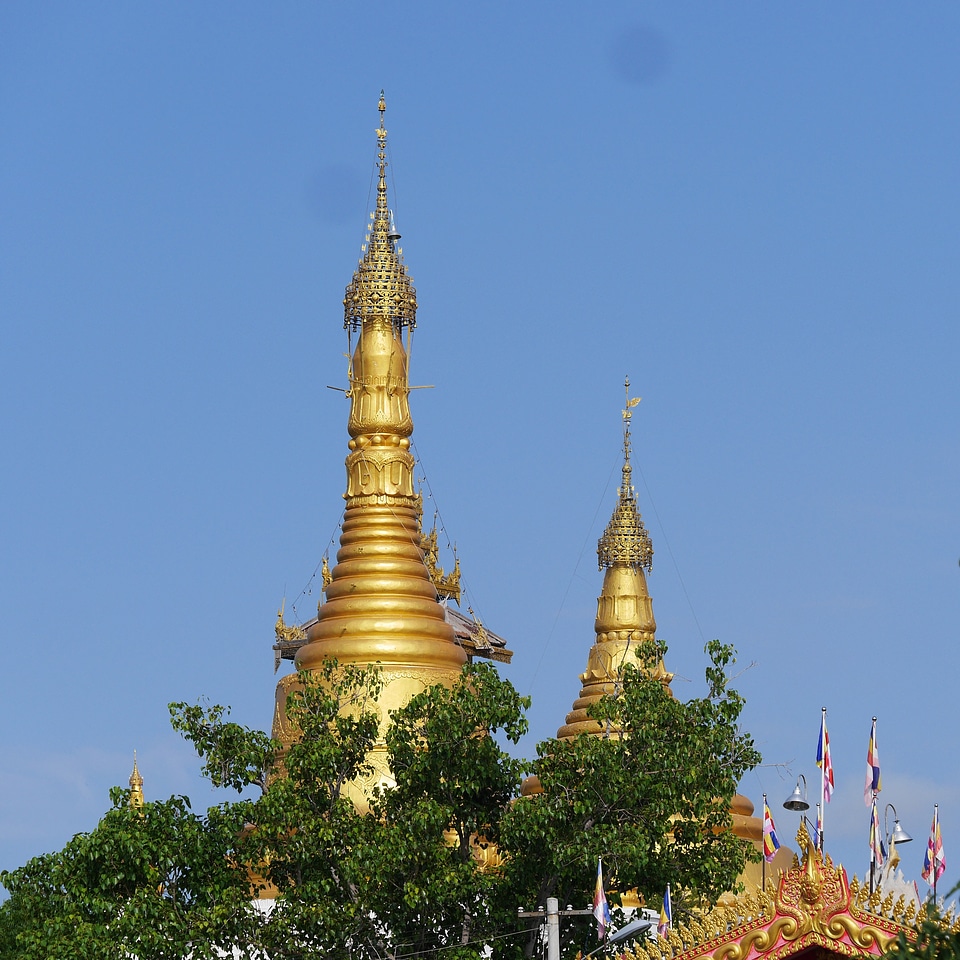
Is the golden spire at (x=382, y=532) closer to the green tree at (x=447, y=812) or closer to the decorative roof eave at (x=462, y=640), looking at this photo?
the decorative roof eave at (x=462, y=640)

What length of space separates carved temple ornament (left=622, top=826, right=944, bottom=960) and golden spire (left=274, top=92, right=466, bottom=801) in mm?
20147

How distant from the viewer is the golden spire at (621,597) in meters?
55.0

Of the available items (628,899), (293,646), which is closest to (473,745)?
(628,899)

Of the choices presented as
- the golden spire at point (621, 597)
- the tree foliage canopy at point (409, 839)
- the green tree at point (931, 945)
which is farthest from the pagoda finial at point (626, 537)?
the green tree at point (931, 945)

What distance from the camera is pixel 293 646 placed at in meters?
49.3

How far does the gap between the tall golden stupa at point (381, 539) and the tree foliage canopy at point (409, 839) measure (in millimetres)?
11604

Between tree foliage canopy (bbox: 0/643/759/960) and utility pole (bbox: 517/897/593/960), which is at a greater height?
tree foliage canopy (bbox: 0/643/759/960)

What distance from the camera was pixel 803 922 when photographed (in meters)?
23.0

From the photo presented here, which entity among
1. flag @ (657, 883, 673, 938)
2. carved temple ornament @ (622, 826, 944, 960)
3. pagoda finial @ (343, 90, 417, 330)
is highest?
pagoda finial @ (343, 90, 417, 330)

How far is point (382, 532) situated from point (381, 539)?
144mm

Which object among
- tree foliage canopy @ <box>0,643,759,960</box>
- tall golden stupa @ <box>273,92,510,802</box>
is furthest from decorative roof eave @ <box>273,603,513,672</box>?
tree foliage canopy @ <box>0,643,759,960</box>

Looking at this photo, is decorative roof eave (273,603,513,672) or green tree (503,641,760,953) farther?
decorative roof eave (273,603,513,672)

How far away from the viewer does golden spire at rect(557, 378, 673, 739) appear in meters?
55.0

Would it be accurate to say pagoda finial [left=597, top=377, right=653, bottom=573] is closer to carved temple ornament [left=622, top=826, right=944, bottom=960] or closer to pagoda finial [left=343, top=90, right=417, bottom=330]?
pagoda finial [left=343, top=90, right=417, bottom=330]
